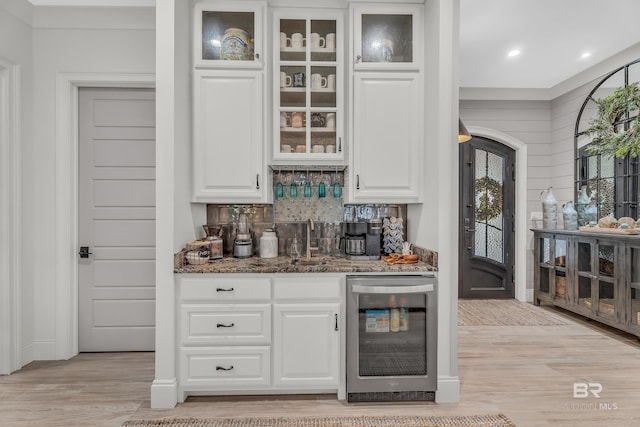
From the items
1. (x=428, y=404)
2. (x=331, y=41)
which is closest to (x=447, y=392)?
(x=428, y=404)

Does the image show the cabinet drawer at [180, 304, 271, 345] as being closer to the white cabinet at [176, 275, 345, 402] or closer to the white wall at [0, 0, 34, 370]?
the white cabinet at [176, 275, 345, 402]

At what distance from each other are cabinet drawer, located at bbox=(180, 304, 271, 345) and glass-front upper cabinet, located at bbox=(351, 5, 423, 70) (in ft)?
5.81

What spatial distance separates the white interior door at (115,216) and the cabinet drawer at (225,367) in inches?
40.3

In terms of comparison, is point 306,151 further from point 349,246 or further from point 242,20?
point 242,20

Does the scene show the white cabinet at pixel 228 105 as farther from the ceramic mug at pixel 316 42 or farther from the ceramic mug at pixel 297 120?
the ceramic mug at pixel 316 42

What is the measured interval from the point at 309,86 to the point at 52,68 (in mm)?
2098

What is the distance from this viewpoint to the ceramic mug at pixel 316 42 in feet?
9.00

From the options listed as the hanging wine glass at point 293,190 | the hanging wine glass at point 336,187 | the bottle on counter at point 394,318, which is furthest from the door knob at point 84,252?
the bottle on counter at point 394,318

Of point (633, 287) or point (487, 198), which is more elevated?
point (487, 198)

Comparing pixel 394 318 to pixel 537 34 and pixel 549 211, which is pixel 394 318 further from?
pixel 549 211

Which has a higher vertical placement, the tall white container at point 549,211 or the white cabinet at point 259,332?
the tall white container at point 549,211

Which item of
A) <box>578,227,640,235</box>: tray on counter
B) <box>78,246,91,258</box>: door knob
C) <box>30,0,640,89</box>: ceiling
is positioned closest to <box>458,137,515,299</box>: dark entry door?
<box>30,0,640,89</box>: ceiling

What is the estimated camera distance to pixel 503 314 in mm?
4551

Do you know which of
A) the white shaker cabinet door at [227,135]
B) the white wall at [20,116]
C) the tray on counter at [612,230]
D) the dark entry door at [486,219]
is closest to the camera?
the white shaker cabinet door at [227,135]
